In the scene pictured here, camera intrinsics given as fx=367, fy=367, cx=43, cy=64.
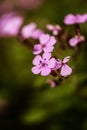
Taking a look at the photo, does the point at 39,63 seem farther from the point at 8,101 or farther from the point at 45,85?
the point at 8,101

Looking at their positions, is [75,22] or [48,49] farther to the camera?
[75,22]

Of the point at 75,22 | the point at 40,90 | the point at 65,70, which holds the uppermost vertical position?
the point at 75,22

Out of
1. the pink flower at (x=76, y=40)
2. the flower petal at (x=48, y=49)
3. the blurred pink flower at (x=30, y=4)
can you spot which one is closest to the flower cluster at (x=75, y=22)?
the pink flower at (x=76, y=40)

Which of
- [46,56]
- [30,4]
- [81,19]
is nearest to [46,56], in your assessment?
[46,56]

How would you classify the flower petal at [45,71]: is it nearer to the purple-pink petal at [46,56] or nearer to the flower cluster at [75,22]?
the purple-pink petal at [46,56]

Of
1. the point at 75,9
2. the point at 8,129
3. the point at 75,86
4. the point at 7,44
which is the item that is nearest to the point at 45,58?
the point at 75,86

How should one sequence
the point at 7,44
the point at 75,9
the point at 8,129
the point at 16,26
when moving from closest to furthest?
the point at 16,26, the point at 8,129, the point at 75,9, the point at 7,44

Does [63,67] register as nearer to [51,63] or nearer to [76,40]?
[51,63]
